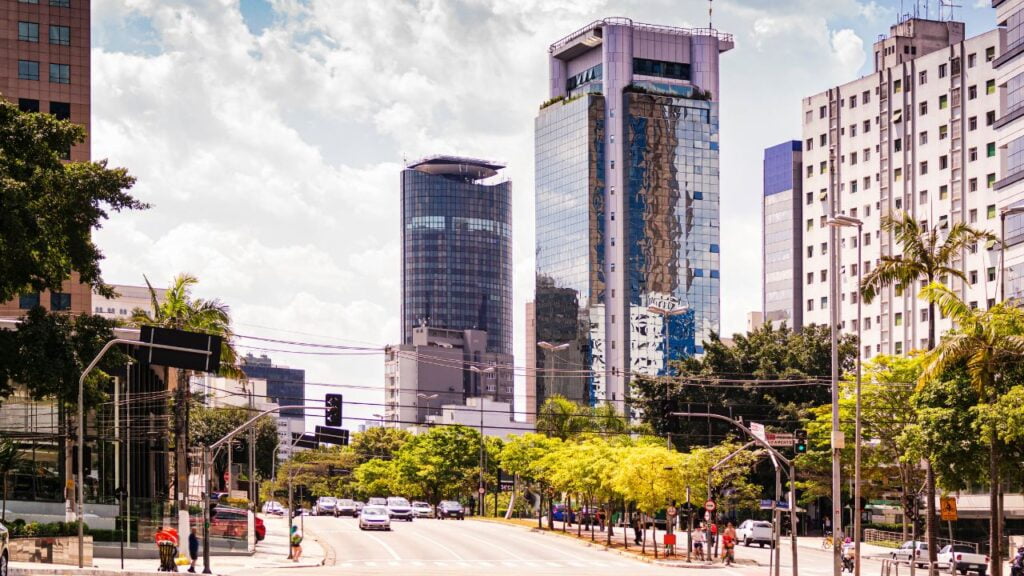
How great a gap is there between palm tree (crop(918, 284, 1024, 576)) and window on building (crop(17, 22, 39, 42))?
76.6m

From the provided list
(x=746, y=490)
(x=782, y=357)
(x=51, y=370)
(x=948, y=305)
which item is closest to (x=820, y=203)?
(x=782, y=357)

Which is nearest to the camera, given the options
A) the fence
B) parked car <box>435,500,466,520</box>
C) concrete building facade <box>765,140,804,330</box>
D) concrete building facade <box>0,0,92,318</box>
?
the fence

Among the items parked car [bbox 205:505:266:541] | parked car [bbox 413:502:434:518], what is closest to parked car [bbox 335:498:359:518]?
parked car [bbox 413:502:434:518]

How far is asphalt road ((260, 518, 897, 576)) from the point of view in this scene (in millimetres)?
55875

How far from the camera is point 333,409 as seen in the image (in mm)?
56594

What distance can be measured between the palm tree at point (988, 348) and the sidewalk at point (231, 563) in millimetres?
27683

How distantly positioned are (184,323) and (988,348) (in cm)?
3318

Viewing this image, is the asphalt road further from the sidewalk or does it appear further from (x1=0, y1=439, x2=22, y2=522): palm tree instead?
(x1=0, y1=439, x2=22, y2=522): palm tree

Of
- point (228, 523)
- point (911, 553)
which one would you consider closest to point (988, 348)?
point (911, 553)

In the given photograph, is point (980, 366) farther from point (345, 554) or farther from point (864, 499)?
point (864, 499)

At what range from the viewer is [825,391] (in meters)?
103

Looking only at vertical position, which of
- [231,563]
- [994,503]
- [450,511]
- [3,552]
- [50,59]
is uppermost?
[50,59]

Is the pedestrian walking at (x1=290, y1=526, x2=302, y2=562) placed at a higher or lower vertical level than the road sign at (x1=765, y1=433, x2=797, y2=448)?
lower

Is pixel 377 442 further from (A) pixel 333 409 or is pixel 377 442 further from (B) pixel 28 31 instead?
(A) pixel 333 409
